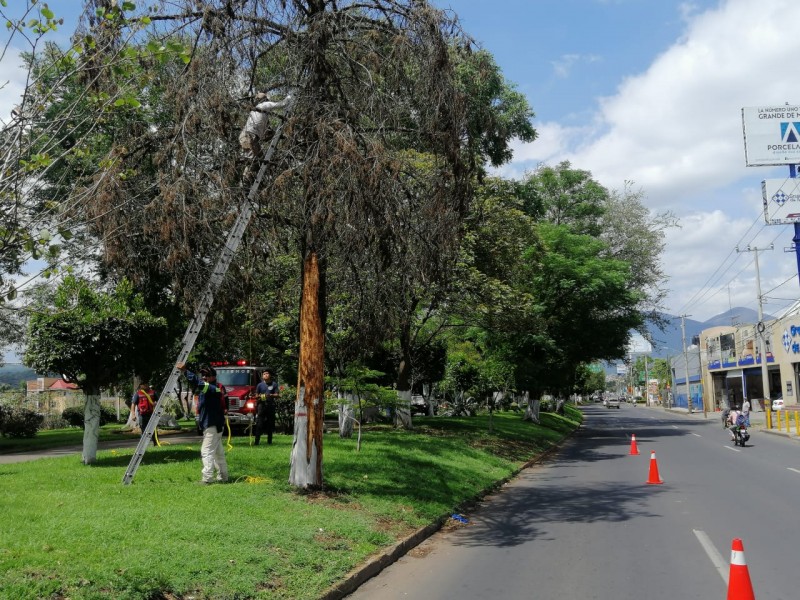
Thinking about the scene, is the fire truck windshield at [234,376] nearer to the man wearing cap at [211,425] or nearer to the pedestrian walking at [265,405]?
the pedestrian walking at [265,405]

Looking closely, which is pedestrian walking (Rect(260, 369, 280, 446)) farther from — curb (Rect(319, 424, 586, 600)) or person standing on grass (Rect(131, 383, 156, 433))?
curb (Rect(319, 424, 586, 600))

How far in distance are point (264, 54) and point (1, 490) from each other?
7.15 metres

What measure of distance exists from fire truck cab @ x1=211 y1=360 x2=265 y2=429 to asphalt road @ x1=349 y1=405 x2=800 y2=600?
38.6ft

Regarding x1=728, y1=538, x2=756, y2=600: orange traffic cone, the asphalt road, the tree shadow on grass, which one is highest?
the tree shadow on grass

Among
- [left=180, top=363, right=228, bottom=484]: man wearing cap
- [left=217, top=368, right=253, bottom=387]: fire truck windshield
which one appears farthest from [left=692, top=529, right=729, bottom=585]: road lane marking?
[left=217, top=368, right=253, bottom=387]: fire truck windshield

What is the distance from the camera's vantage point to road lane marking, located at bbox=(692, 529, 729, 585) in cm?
748

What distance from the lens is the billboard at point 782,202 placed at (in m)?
39.8

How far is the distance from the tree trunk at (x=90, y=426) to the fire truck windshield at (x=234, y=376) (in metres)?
13.0

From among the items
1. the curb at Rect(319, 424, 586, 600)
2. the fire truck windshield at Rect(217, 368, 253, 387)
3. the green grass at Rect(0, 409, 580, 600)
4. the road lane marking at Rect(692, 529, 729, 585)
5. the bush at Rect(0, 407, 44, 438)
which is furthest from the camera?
the bush at Rect(0, 407, 44, 438)

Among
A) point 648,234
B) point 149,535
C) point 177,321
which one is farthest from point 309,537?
point 648,234

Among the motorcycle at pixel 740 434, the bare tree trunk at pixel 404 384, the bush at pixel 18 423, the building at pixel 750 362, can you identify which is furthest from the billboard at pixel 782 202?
the bush at pixel 18 423

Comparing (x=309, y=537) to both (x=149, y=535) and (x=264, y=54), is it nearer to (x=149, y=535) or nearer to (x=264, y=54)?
(x=149, y=535)

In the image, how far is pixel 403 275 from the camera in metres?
11.6

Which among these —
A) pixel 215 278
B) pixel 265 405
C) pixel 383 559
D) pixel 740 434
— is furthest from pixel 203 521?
pixel 740 434
